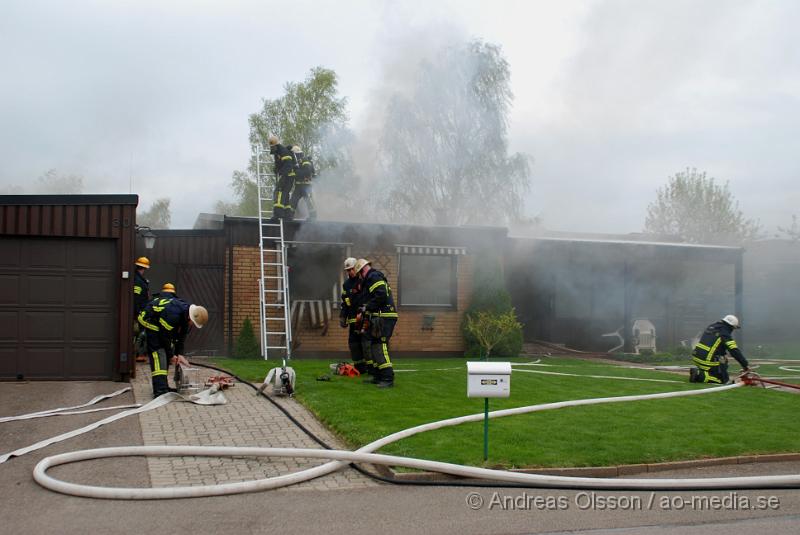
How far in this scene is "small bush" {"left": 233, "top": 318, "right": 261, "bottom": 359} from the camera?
14891mm

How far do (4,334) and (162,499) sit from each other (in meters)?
7.08

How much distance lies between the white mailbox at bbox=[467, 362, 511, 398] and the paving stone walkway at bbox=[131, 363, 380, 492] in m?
1.23

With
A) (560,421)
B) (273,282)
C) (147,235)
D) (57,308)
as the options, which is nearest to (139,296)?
(57,308)

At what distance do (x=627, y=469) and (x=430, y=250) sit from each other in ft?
33.9

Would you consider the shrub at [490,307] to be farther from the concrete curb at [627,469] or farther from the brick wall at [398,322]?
the concrete curb at [627,469]

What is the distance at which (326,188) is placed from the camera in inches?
808

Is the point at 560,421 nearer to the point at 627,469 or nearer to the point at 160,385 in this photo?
the point at 627,469

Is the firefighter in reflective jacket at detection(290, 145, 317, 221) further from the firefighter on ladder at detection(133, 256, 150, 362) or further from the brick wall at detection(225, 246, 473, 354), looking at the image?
the firefighter on ladder at detection(133, 256, 150, 362)

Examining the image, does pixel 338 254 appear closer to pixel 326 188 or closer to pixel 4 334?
pixel 326 188

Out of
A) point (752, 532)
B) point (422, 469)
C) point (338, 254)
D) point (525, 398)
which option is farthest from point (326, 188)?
point (752, 532)

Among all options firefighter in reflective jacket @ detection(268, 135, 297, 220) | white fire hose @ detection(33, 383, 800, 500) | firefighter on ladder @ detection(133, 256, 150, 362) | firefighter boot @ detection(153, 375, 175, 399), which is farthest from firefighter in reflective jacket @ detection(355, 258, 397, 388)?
firefighter in reflective jacket @ detection(268, 135, 297, 220)

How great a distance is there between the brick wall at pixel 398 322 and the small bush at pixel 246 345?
0.42 meters

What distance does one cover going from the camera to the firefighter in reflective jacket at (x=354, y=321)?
11.2m

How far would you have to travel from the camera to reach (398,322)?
16.6 m
